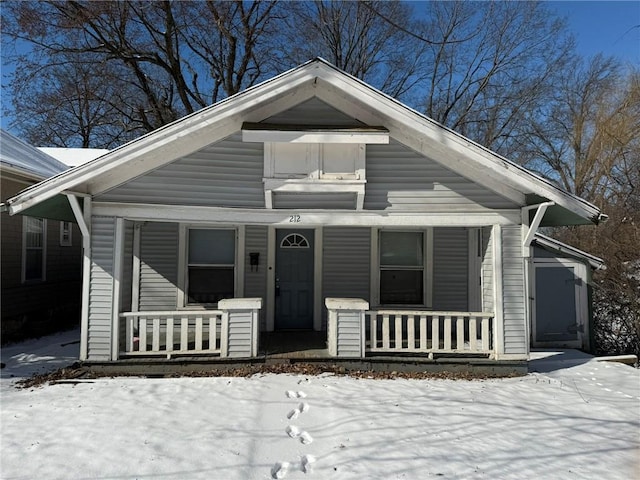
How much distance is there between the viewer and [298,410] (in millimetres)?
4910

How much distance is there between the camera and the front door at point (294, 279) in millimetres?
8516

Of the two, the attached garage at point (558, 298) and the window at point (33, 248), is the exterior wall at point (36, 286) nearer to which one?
the window at point (33, 248)

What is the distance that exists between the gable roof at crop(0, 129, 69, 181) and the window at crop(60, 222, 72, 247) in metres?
1.64

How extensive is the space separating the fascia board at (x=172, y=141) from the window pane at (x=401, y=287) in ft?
13.6

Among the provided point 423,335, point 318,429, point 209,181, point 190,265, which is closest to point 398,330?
point 423,335

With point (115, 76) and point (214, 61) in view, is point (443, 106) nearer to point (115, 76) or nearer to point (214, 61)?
point (214, 61)

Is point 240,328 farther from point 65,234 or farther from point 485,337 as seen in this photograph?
point 65,234

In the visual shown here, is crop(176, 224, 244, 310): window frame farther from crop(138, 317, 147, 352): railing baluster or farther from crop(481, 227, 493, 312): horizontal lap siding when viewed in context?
crop(481, 227, 493, 312): horizontal lap siding

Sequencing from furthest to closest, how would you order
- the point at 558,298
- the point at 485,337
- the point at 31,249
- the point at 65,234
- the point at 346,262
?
the point at 65,234 < the point at 31,249 < the point at 558,298 < the point at 346,262 < the point at 485,337

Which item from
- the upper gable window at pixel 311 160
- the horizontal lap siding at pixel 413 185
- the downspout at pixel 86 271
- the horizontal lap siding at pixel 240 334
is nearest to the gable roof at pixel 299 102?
the horizontal lap siding at pixel 413 185

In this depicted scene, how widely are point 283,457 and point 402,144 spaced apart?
15.7ft

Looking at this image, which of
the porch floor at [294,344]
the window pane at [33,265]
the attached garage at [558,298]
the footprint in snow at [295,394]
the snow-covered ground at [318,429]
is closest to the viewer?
the snow-covered ground at [318,429]

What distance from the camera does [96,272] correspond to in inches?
241

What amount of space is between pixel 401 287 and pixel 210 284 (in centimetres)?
402
